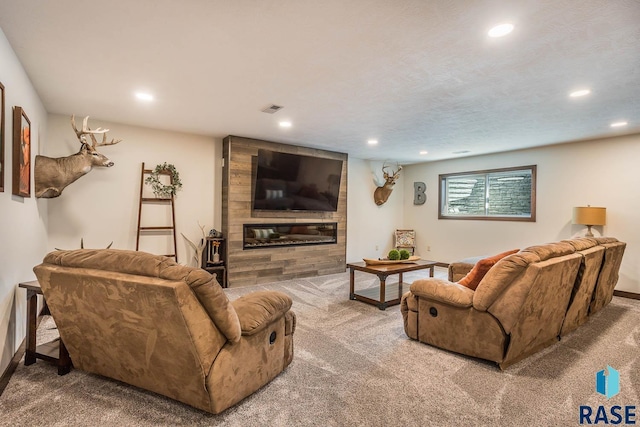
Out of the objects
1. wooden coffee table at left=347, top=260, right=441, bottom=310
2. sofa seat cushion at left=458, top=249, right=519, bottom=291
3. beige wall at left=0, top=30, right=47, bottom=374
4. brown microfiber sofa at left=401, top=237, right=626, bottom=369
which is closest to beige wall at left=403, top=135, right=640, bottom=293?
brown microfiber sofa at left=401, top=237, right=626, bottom=369

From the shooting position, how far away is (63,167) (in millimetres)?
3545

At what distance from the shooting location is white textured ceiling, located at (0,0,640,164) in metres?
1.92

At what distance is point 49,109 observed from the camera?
151 inches

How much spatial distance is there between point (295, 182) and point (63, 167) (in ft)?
10.2

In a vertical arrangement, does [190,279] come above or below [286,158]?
below

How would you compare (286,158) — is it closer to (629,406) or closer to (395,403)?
(395,403)

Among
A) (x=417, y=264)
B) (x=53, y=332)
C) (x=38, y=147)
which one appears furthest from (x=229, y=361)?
(x=38, y=147)

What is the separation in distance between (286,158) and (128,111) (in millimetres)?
2327

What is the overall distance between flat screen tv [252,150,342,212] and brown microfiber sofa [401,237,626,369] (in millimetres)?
2989

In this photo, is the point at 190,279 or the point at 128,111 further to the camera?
the point at 128,111

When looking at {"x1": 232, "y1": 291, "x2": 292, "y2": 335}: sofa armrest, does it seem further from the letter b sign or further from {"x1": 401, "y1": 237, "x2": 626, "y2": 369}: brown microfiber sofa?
the letter b sign

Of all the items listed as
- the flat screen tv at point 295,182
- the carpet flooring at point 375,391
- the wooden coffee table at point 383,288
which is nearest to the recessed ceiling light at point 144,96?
the flat screen tv at point 295,182

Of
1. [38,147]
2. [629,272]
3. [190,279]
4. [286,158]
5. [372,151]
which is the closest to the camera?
[190,279]

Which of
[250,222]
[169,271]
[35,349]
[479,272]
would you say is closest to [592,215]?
[479,272]
